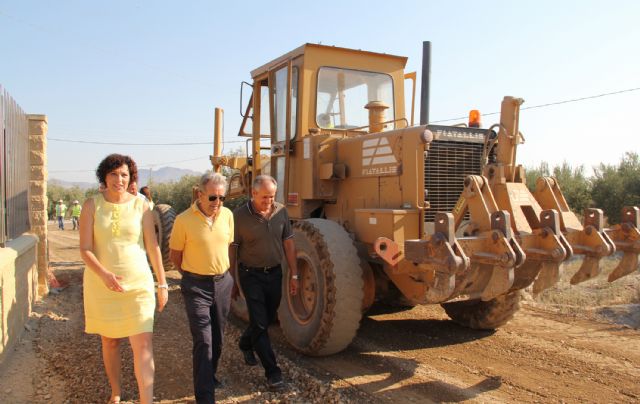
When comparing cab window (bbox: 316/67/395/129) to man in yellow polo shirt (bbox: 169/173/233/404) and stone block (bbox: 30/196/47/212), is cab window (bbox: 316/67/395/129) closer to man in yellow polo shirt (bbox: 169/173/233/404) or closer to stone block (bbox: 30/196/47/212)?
man in yellow polo shirt (bbox: 169/173/233/404)

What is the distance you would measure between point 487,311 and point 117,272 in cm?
417

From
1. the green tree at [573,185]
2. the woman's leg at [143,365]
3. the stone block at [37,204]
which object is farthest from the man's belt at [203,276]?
the green tree at [573,185]

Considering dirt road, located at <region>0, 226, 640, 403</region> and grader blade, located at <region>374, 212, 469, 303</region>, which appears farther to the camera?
dirt road, located at <region>0, 226, 640, 403</region>

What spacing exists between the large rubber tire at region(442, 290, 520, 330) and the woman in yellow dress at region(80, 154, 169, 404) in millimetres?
3803

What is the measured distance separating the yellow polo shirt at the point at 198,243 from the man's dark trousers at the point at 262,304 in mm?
541

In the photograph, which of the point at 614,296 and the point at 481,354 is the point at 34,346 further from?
the point at 614,296

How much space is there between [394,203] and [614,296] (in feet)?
15.9

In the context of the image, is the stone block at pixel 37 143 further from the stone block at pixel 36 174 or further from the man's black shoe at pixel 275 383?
the man's black shoe at pixel 275 383

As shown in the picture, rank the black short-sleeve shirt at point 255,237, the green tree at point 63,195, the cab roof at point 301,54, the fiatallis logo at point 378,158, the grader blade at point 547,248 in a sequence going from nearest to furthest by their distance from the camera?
the grader blade at point 547,248
the black short-sleeve shirt at point 255,237
the fiatallis logo at point 378,158
the cab roof at point 301,54
the green tree at point 63,195

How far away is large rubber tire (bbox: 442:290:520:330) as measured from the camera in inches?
232

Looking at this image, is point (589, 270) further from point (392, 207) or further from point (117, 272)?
point (117, 272)

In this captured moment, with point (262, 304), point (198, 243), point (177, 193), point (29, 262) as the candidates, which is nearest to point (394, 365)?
point (262, 304)

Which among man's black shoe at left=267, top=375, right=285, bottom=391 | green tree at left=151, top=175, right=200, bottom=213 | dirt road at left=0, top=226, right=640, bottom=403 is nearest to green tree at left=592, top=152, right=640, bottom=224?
dirt road at left=0, top=226, right=640, bottom=403

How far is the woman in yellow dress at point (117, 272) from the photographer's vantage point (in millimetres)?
3482
